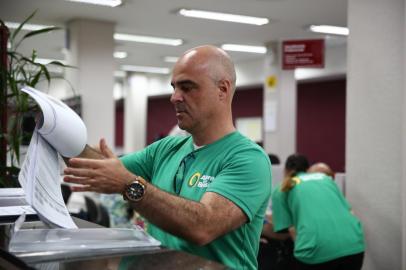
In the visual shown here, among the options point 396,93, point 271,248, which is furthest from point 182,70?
point 271,248

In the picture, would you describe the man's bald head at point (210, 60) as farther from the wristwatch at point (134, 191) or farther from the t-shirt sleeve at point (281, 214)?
the t-shirt sleeve at point (281, 214)

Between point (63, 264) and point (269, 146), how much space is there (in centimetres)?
769

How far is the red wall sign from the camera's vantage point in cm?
598

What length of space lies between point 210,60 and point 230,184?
0.37 metres

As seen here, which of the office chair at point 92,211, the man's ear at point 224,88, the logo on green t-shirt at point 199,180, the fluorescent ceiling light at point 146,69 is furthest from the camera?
the fluorescent ceiling light at point 146,69

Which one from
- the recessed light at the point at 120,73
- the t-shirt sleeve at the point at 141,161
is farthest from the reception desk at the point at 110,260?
the recessed light at the point at 120,73

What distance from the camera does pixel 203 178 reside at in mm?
1423

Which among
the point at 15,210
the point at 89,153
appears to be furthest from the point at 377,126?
the point at 15,210

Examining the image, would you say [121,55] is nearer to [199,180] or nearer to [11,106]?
[11,106]

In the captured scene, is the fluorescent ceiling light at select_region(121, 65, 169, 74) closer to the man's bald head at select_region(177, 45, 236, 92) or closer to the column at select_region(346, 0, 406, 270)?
the column at select_region(346, 0, 406, 270)

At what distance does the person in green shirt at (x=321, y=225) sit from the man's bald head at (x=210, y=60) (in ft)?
7.44

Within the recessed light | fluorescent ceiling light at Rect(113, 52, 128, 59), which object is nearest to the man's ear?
fluorescent ceiling light at Rect(113, 52, 128, 59)

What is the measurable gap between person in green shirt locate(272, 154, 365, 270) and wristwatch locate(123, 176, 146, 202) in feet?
8.42

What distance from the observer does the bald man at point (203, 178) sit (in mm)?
1143
